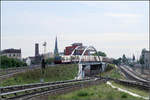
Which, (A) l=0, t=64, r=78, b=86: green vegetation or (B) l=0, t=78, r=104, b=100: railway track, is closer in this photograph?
(B) l=0, t=78, r=104, b=100: railway track

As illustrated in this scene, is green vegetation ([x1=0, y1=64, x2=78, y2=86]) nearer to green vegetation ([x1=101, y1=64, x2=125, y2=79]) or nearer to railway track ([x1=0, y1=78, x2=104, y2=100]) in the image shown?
railway track ([x1=0, y1=78, x2=104, y2=100])

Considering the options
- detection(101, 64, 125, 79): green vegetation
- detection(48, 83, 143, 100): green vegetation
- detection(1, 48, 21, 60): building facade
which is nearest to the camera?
detection(48, 83, 143, 100): green vegetation

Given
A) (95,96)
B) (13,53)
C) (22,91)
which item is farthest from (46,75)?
(13,53)

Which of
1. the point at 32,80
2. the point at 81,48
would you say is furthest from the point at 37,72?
the point at 81,48

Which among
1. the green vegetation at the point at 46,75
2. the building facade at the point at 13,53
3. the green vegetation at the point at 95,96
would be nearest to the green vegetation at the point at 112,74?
the green vegetation at the point at 46,75

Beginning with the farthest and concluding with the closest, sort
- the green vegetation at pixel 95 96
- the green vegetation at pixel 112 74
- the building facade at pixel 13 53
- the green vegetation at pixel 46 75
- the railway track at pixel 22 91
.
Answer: the building facade at pixel 13 53
the green vegetation at pixel 112 74
the green vegetation at pixel 46 75
the railway track at pixel 22 91
the green vegetation at pixel 95 96

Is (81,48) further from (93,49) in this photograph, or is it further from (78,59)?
(78,59)

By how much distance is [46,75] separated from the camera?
5972cm

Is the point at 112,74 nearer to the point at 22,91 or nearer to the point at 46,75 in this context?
the point at 46,75

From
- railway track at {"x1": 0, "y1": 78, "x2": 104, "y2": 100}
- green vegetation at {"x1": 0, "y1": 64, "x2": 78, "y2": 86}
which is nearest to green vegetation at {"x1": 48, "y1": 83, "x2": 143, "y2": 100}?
railway track at {"x1": 0, "y1": 78, "x2": 104, "y2": 100}

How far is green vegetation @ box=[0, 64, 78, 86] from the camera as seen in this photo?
47459mm

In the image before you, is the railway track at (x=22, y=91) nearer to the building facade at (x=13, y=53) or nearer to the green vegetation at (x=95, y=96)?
the green vegetation at (x=95, y=96)

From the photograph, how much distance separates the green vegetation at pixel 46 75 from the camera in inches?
1868

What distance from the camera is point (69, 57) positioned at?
95.8 meters
